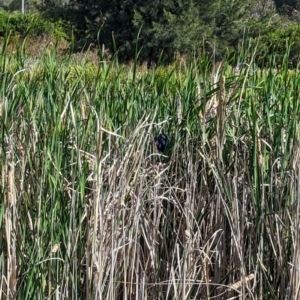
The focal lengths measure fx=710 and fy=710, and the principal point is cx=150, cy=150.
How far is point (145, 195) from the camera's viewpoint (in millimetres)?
1959

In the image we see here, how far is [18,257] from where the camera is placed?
6.19 feet

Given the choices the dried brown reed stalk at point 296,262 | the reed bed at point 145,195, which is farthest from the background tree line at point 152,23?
the dried brown reed stalk at point 296,262

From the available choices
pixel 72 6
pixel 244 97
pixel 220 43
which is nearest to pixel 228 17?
pixel 220 43

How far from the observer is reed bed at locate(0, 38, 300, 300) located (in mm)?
1835

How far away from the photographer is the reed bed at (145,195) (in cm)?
183

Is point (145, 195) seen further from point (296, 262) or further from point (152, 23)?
point (152, 23)

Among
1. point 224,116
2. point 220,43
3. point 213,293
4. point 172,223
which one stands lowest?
point 220,43

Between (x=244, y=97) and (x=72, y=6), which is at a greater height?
(x=244, y=97)

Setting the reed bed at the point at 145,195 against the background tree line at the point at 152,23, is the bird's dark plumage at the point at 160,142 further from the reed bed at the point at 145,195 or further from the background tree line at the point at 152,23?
the background tree line at the point at 152,23

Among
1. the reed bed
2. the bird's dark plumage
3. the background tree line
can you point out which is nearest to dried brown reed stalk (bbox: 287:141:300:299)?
the reed bed

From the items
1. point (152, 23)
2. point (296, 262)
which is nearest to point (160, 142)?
point (296, 262)

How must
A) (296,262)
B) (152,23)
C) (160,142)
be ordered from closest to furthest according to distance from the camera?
(296,262)
(160,142)
(152,23)

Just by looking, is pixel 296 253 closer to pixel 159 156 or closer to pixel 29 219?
pixel 159 156

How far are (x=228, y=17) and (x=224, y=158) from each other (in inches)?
647
